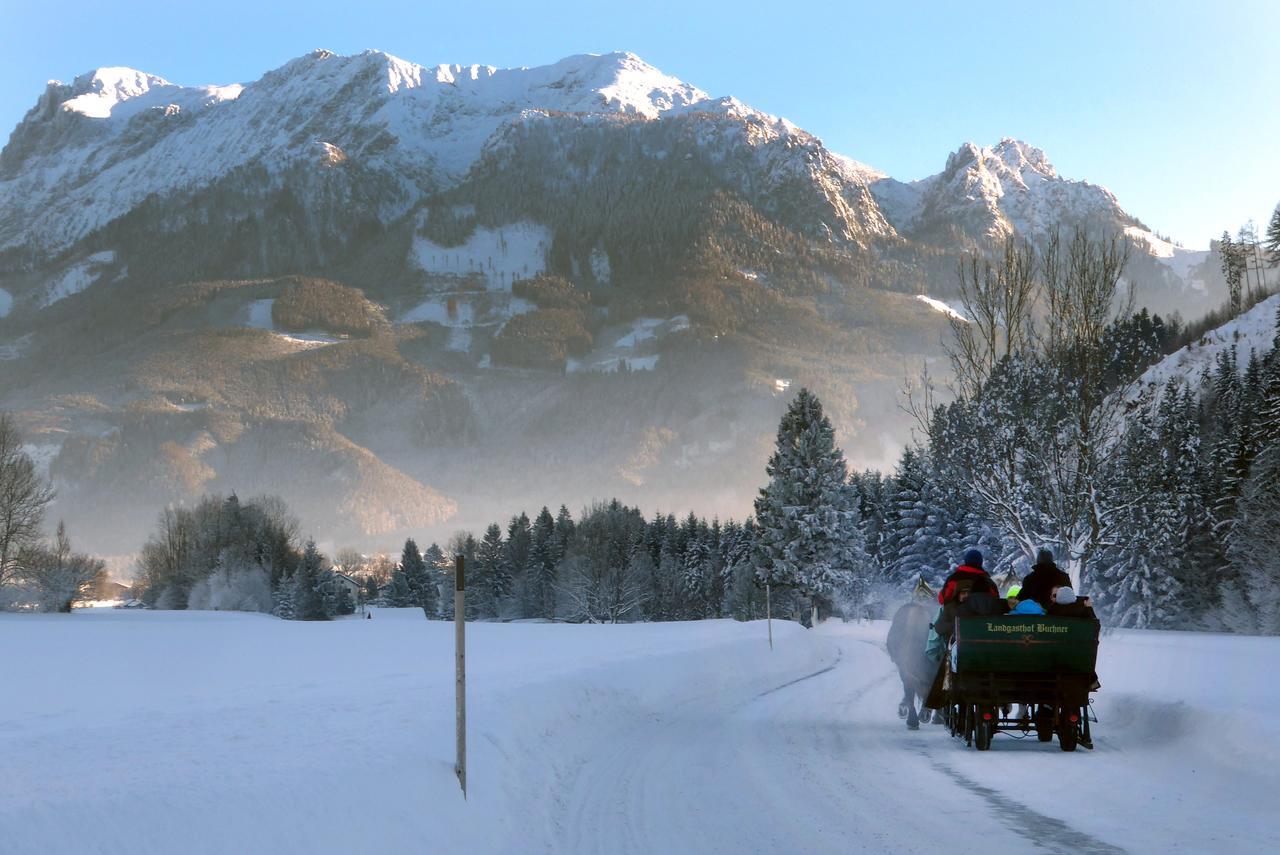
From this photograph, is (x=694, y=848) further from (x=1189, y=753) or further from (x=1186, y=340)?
(x=1186, y=340)

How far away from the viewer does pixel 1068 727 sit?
12.6 metres

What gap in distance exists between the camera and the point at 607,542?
117 metres

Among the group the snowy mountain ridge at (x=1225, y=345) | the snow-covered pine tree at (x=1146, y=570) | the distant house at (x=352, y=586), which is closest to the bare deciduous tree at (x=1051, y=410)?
the snow-covered pine tree at (x=1146, y=570)

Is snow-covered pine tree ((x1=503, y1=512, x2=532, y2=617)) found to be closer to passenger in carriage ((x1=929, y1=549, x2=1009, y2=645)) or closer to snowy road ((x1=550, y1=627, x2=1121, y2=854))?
snowy road ((x1=550, y1=627, x2=1121, y2=854))

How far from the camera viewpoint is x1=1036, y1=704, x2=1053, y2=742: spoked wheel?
13.4 metres

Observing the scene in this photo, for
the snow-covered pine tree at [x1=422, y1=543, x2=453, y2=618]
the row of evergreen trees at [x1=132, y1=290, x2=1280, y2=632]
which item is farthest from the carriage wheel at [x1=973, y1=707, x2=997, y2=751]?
the snow-covered pine tree at [x1=422, y1=543, x2=453, y2=618]

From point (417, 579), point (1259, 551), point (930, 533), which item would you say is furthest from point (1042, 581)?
point (417, 579)

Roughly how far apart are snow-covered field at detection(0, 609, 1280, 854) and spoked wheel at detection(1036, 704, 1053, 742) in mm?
163

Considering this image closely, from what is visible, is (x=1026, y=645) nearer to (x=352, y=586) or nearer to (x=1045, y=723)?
(x=1045, y=723)

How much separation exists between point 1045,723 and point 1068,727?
79 cm

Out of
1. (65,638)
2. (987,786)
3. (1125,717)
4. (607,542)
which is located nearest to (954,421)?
(1125,717)

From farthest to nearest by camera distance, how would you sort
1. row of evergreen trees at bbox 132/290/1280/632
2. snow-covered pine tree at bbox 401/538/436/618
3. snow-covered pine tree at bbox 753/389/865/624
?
snow-covered pine tree at bbox 401/538/436/618
snow-covered pine tree at bbox 753/389/865/624
row of evergreen trees at bbox 132/290/1280/632

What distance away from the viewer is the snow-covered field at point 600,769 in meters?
7.26

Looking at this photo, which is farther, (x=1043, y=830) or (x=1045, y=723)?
(x=1045, y=723)
